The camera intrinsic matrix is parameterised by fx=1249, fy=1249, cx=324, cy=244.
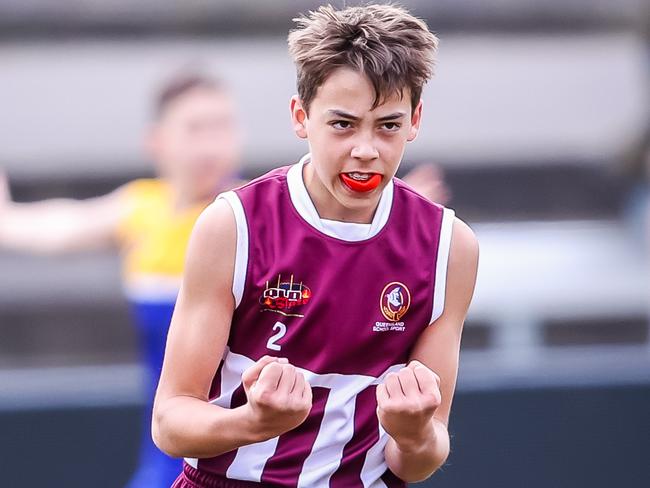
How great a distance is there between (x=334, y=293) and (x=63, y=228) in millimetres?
2410

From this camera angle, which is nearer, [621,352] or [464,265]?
[464,265]

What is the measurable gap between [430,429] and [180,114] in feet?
7.66

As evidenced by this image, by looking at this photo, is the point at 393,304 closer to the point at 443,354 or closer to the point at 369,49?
the point at 443,354

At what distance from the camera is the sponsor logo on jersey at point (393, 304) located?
8.50ft

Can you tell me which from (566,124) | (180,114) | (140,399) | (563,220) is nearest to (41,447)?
(140,399)

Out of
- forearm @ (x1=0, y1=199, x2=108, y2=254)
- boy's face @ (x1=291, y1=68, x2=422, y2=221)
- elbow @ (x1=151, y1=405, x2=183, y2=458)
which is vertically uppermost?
boy's face @ (x1=291, y1=68, x2=422, y2=221)

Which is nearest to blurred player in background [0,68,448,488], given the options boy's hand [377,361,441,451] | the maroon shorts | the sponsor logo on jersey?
the maroon shorts

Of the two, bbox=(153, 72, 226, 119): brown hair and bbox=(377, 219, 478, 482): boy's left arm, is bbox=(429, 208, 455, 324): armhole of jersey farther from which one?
bbox=(153, 72, 226, 119): brown hair

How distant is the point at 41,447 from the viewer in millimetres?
5438

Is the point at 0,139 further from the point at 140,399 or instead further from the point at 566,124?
the point at 140,399

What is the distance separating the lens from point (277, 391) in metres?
2.24

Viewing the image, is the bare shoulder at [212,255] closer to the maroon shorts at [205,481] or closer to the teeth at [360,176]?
the teeth at [360,176]

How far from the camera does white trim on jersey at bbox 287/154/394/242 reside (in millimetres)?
2580

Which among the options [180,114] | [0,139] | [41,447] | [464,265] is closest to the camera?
[464,265]
